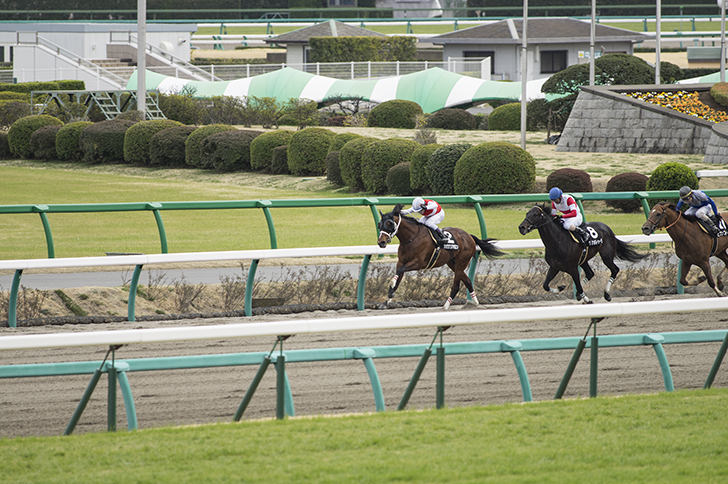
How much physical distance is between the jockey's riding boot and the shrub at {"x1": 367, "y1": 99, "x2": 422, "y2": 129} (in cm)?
2216

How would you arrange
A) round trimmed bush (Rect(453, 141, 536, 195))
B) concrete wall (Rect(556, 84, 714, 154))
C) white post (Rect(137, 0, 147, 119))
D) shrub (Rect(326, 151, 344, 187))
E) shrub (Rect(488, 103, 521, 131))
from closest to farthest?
round trimmed bush (Rect(453, 141, 536, 195)), shrub (Rect(326, 151, 344, 187)), concrete wall (Rect(556, 84, 714, 154)), white post (Rect(137, 0, 147, 119)), shrub (Rect(488, 103, 521, 131))

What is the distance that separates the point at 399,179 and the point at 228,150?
5678mm

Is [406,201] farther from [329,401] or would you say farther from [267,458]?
[267,458]

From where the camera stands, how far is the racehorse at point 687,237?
1045cm

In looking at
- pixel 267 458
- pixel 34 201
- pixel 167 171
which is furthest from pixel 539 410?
pixel 167 171

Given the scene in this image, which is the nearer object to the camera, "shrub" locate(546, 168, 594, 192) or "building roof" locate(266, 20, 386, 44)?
"shrub" locate(546, 168, 594, 192)

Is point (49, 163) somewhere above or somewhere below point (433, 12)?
below

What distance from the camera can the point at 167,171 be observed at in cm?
2500

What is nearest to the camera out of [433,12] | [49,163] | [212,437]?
[212,437]

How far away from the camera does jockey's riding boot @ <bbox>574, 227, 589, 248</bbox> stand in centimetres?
1017

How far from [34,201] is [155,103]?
14.2 m

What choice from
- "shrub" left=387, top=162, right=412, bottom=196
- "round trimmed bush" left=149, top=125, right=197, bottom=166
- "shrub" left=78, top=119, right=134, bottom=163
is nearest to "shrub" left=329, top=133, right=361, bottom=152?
"shrub" left=387, top=162, right=412, bottom=196

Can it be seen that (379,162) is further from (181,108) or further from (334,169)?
(181,108)

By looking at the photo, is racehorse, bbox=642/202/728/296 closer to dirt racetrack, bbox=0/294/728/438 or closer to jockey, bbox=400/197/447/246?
jockey, bbox=400/197/447/246
